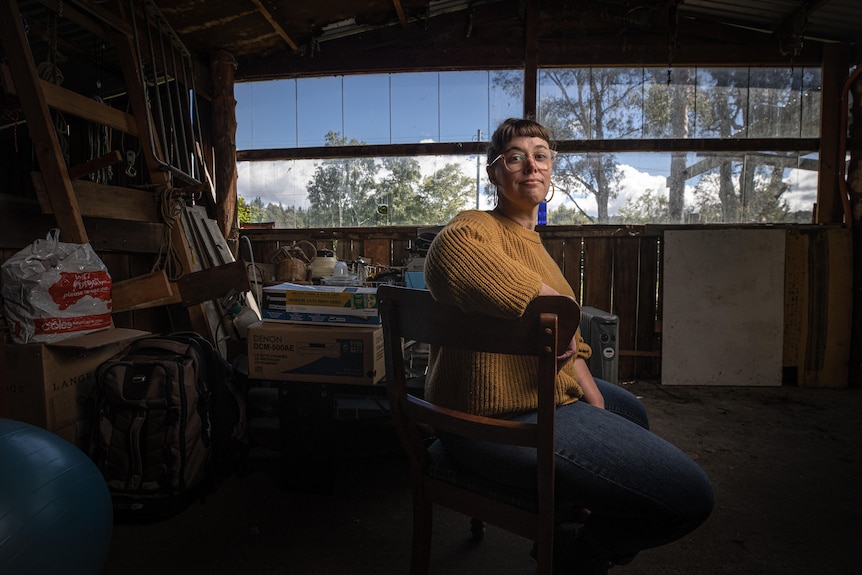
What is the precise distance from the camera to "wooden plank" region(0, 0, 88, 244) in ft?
6.18

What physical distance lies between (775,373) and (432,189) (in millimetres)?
2907

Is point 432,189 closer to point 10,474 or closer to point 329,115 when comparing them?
point 329,115

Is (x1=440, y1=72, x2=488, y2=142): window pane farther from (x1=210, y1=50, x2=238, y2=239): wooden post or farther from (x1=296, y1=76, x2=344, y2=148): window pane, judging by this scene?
(x1=210, y1=50, x2=238, y2=239): wooden post

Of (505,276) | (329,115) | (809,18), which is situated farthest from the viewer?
(329,115)

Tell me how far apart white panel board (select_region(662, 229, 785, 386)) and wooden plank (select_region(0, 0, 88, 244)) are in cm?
360

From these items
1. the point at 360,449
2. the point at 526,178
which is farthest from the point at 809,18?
the point at 360,449

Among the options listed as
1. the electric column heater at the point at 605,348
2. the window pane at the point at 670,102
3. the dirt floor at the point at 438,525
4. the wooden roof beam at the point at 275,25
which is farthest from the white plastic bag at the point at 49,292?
the window pane at the point at 670,102

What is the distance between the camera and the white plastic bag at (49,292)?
1669mm

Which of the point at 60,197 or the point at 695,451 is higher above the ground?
the point at 60,197

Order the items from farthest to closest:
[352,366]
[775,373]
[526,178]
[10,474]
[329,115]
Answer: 1. [329,115]
2. [775,373]
3. [352,366]
4. [526,178]
5. [10,474]

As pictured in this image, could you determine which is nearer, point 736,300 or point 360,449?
point 360,449

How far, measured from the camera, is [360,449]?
2.08m

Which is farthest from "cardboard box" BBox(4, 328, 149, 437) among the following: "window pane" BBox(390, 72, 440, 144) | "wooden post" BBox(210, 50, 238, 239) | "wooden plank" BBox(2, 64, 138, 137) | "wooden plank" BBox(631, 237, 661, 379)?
"wooden plank" BBox(631, 237, 661, 379)

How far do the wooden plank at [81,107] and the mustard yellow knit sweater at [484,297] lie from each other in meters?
2.00
